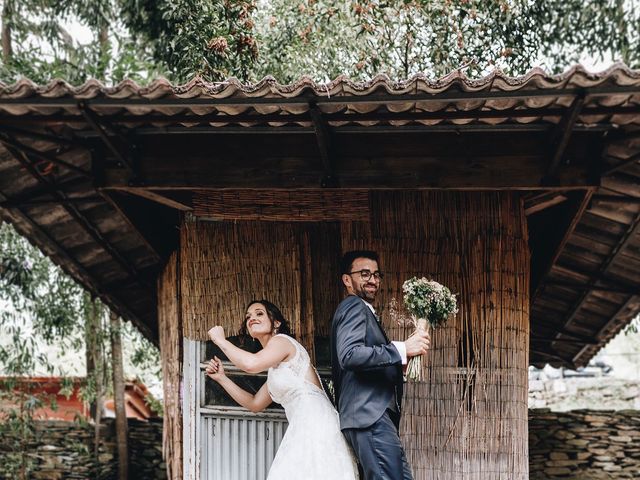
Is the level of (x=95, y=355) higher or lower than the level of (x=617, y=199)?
lower

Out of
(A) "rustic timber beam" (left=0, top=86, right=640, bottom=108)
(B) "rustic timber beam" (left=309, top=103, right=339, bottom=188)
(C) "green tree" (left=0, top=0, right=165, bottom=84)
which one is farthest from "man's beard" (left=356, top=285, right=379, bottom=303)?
(C) "green tree" (left=0, top=0, right=165, bottom=84)

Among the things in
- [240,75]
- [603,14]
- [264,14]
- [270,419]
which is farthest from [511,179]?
[603,14]

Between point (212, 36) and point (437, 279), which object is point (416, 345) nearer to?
point (437, 279)

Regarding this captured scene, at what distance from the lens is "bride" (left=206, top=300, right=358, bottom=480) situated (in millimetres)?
5293

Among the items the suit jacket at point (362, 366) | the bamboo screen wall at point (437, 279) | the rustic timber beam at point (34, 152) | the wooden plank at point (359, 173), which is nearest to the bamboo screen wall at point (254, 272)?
the bamboo screen wall at point (437, 279)

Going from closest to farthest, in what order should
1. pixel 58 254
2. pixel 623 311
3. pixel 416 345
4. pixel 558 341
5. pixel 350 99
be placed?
pixel 350 99 → pixel 416 345 → pixel 58 254 → pixel 623 311 → pixel 558 341

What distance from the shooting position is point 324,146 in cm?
557

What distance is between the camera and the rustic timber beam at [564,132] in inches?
197

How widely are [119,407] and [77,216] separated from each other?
732cm

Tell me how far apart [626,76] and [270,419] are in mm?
3026

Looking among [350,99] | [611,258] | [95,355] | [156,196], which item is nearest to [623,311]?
[611,258]

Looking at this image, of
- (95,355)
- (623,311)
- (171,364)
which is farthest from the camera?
(95,355)

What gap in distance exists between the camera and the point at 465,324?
608 centimetres

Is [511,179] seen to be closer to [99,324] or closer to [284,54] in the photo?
[284,54]
